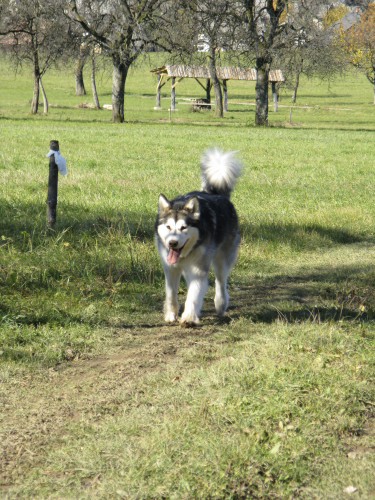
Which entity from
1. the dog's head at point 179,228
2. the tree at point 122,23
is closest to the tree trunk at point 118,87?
the tree at point 122,23

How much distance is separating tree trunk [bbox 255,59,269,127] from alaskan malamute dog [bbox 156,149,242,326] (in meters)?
35.1

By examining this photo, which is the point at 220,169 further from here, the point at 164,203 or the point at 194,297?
the point at 194,297

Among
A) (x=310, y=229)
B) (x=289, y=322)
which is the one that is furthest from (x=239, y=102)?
(x=289, y=322)

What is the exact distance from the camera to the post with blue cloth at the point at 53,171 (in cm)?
973

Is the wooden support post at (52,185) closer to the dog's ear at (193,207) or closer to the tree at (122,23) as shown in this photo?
the dog's ear at (193,207)

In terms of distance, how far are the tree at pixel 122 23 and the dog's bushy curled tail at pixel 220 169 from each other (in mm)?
31489

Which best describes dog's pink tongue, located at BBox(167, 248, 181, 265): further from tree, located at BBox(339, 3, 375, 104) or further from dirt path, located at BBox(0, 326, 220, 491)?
tree, located at BBox(339, 3, 375, 104)

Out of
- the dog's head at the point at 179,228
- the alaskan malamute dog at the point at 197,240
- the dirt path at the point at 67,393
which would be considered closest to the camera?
the dirt path at the point at 67,393

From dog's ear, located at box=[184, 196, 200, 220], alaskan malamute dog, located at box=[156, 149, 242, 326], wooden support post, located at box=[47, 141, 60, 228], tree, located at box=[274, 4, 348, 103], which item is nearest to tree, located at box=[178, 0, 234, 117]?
tree, located at box=[274, 4, 348, 103]

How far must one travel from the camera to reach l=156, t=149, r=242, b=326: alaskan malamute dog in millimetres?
7227

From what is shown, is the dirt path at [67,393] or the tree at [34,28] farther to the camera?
the tree at [34,28]

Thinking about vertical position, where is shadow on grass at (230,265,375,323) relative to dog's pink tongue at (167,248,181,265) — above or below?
below

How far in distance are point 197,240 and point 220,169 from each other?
134cm

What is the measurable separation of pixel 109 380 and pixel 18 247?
4.08 m
